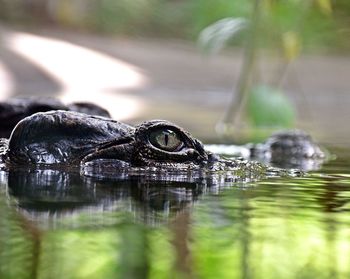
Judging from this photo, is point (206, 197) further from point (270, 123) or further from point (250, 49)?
point (250, 49)

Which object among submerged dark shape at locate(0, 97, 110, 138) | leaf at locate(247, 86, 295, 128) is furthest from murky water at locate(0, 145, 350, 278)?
leaf at locate(247, 86, 295, 128)

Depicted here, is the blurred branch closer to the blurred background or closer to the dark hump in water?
the blurred background

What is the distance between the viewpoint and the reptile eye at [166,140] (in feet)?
10.3

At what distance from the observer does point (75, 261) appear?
60.1 inches

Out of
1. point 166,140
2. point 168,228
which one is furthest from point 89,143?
point 168,228

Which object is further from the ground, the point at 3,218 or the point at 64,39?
the point at 64,39

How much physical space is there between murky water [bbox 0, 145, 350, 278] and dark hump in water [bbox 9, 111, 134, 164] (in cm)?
14

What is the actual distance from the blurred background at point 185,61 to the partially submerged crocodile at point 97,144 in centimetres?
329

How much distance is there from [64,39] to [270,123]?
1859cm

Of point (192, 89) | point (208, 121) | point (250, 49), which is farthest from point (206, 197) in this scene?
point (192, 89)

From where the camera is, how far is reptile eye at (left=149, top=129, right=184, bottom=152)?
3145mm

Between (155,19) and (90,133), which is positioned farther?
(155,19)

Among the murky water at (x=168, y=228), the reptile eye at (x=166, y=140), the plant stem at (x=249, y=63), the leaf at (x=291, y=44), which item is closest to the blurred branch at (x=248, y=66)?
the plant stem at (x=249, y=63)

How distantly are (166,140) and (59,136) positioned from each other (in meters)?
0.33
